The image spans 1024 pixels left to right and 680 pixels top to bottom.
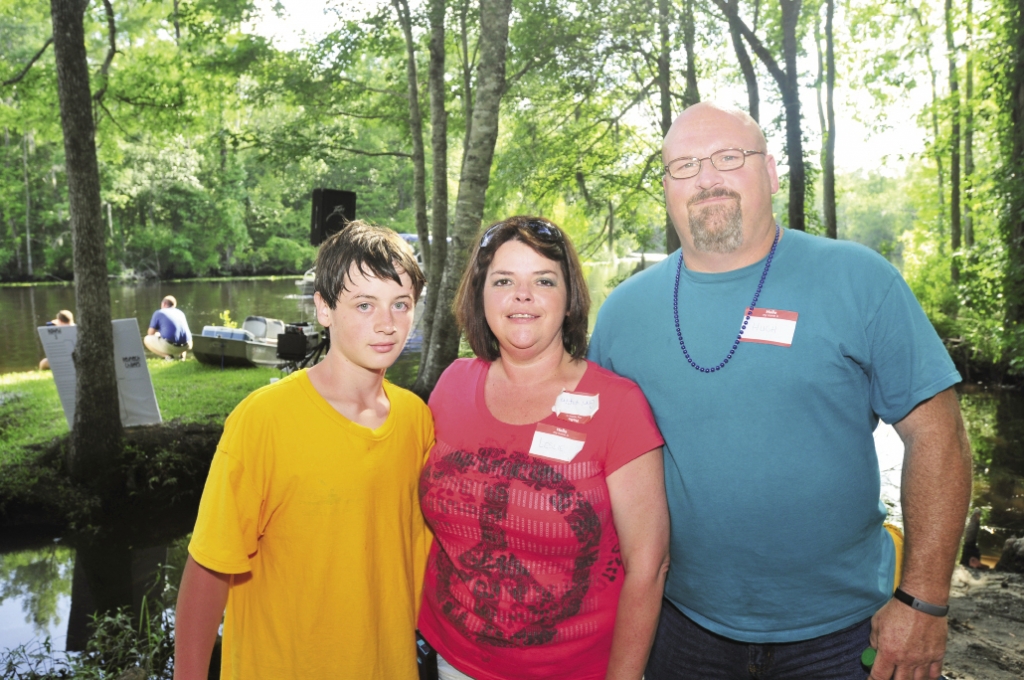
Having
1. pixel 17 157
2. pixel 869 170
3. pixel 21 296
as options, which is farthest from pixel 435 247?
pixel 869 170

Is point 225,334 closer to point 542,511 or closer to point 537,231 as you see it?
point 537,231

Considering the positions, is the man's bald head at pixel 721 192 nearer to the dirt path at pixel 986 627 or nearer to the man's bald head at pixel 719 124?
the man's bald head at pixel 719 124

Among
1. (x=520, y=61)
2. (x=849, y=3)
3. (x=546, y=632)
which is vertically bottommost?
(x=546, y=632)

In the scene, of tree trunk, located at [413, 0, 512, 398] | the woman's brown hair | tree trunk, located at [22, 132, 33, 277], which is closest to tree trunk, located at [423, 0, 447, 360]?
tree trunk, located at [413, 0, 512, 398]

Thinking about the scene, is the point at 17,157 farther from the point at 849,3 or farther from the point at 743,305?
the point at 743,305

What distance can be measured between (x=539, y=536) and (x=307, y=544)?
567mm

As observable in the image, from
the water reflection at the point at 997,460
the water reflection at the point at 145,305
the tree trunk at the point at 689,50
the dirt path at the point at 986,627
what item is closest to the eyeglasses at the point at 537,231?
the dirt path at the point at 986,627

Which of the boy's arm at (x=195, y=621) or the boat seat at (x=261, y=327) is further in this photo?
the boat seat at (x=261, y=327)

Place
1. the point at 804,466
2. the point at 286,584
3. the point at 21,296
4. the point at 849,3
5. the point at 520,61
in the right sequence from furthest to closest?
the point at 21,296
the point at 849,3
the point at 520,61
the point at 804,466
the point at 286,584

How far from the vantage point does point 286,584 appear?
177cm

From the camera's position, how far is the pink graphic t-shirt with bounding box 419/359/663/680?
1802 millimetres

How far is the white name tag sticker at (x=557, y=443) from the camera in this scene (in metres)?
1.81

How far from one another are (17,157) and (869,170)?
241ft

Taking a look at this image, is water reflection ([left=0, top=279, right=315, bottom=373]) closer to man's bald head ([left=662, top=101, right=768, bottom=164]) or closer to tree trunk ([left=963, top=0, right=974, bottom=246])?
man's bald head ([left=662, top=101, right=768, bottom=164])
